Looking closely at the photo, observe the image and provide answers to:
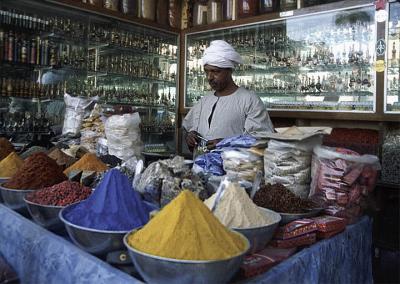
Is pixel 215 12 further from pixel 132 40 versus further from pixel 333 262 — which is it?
pixel 333 262

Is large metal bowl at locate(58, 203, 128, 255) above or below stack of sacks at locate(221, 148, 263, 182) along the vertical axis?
below

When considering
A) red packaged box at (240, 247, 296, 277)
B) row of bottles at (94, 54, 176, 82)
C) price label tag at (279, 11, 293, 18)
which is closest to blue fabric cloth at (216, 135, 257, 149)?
red packaged box at (240, 247, 296, 277)

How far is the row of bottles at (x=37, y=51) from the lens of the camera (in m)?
2.82

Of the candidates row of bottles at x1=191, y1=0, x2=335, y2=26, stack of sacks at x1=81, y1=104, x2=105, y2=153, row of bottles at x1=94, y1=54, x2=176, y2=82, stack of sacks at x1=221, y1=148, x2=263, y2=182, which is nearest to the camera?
stack of sacks at x1=221, y1=148, x2=263, y2=182

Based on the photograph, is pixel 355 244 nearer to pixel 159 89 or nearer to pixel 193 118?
pixel 193 118

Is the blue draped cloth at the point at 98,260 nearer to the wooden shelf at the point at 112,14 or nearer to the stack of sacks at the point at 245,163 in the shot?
the stack of sacks at the point at 245,163

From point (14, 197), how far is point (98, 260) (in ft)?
1.51

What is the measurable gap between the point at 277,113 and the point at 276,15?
758mm

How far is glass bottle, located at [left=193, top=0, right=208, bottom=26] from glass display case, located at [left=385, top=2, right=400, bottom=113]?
5.41ft

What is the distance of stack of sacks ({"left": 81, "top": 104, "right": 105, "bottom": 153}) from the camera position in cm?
200

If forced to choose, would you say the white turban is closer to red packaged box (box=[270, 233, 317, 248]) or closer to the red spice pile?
the red spice pile

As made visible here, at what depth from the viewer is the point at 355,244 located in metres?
1.13

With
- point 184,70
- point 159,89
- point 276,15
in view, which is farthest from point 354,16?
point 159,89

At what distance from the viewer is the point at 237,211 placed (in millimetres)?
858
